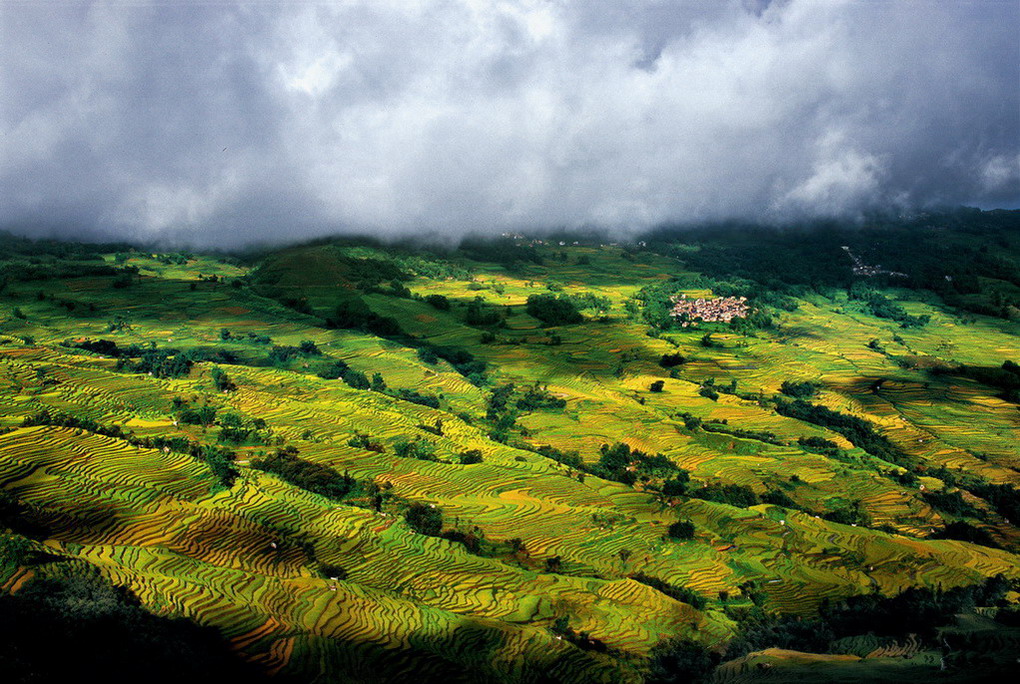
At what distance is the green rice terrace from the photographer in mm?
16656

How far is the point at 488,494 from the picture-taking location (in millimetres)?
26797

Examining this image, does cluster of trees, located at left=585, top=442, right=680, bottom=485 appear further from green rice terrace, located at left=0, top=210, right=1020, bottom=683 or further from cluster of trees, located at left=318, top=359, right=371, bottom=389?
cluster of trees, located at left=318, top=359, right=371, bottom=389

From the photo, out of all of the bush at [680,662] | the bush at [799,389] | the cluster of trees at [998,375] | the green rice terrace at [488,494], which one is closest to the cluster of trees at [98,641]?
the green rice terrace at [488,494]

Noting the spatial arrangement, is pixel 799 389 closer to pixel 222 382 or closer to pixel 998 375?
pixel 998 375

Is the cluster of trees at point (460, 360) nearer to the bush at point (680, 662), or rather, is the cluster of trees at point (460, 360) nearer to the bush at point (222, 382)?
the bush at point (222, 382)

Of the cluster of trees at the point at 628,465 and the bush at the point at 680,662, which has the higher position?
the cluster of trees at the point at 628,465

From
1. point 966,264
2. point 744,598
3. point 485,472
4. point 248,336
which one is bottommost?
point 744,598

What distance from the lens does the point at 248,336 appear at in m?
48.8

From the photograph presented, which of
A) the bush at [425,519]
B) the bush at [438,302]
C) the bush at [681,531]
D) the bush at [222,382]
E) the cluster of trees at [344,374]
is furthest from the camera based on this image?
the bush at [438,302]

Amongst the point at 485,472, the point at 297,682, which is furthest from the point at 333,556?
the point at 485,472

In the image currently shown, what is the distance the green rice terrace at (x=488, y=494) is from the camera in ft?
54.6

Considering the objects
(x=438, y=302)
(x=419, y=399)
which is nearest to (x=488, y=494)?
(x=419, y=399)

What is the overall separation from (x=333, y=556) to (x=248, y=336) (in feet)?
106

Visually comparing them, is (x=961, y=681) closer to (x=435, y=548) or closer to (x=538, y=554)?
(x=538, y=554)
